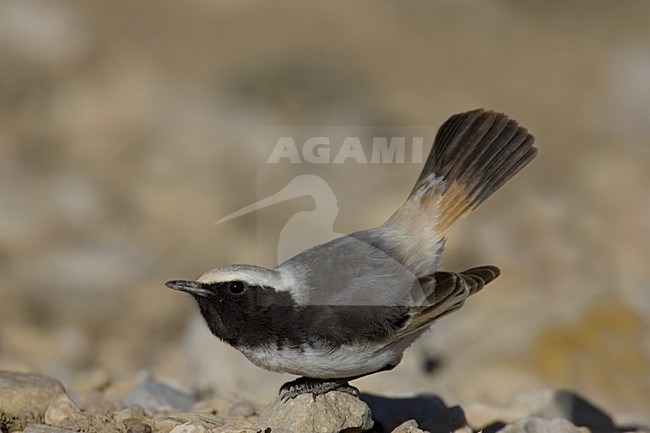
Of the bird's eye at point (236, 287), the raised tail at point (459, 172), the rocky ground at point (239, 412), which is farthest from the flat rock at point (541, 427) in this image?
the bird's eye at point (236, 287)

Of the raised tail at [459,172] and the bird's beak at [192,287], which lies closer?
the bird's beak at [192,287]

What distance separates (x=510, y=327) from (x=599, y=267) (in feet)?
6.30

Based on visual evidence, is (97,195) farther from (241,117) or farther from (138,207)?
(241,117)

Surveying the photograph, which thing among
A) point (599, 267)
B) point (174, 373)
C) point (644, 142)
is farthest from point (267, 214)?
point (644, 142)

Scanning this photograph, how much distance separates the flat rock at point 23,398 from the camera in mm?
6273

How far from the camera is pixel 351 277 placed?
6.22m

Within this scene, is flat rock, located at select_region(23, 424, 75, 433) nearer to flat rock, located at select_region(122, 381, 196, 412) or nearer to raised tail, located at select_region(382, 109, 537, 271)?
flat rock, located at select_region(122, 381, 196, 412)

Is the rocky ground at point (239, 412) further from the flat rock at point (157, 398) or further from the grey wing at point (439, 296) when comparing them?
the grey wing at point (439, 296)

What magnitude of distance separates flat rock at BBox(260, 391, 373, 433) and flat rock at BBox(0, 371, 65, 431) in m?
1.40

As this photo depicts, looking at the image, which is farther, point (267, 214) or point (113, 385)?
point (267, 214)

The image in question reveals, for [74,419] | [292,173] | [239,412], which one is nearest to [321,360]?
[239,412]

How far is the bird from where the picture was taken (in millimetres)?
5902

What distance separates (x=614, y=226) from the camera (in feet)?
40.0

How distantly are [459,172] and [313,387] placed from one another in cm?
189
